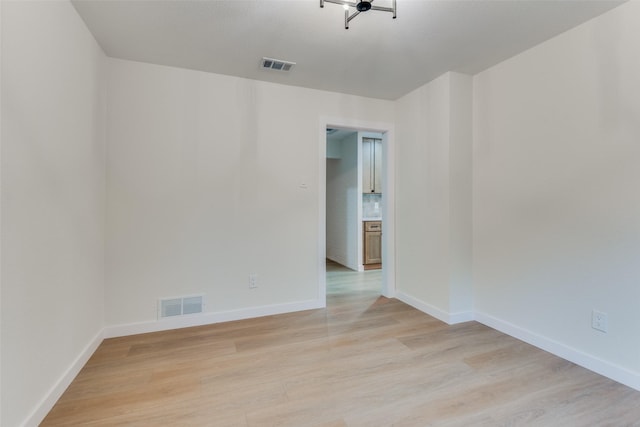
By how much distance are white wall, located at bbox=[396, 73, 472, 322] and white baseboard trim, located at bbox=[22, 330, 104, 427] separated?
2.94 m

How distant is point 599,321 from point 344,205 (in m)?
4.06

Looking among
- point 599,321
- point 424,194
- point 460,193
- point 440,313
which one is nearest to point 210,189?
point 424,194

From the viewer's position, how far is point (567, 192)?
2.11 m

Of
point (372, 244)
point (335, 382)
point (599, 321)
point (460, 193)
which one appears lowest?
point (335, 382)

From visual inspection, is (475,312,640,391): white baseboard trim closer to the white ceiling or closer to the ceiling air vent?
the white ceiling

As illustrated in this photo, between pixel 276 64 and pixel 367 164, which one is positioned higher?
pixel 276 64

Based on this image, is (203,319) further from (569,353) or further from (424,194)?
(569,353)

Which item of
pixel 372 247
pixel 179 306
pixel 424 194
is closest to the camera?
pixel 179 306

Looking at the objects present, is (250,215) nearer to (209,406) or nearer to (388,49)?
(209,406)

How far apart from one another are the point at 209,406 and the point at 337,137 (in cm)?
492

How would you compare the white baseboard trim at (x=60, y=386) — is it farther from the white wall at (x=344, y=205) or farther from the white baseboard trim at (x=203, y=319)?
the white wall at (x=344, y=205)

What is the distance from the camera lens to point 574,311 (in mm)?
2084

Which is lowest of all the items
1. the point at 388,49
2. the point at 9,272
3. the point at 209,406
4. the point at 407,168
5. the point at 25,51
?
Result: the point at 209,406

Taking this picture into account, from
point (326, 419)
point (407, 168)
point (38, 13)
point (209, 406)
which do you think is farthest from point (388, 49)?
point (209, 406)
